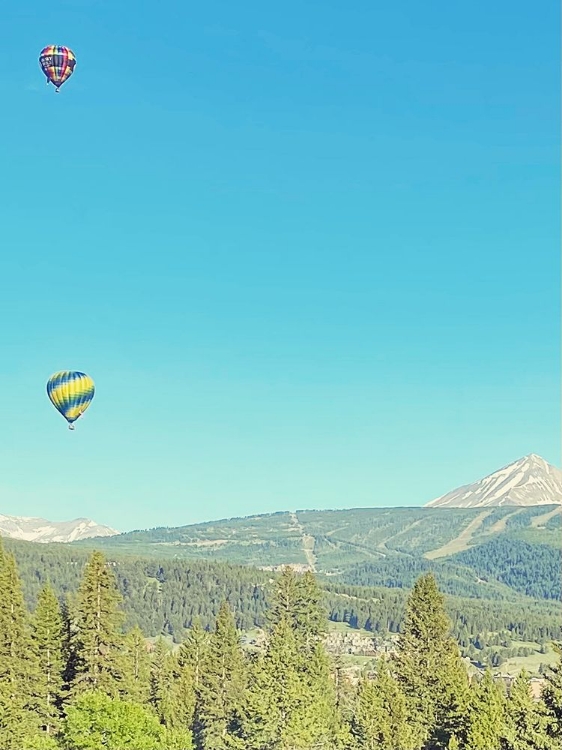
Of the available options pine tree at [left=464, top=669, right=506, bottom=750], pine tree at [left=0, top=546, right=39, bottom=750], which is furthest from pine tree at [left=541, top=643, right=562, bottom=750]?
pine tree at [left=0, top=546, right=39, bottom=750]

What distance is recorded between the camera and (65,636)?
83250 millimetres

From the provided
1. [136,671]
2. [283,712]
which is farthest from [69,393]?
[283,712]

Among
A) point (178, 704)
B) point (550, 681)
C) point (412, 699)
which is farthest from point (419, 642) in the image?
point (550, 681)

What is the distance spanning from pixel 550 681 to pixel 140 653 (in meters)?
56.8

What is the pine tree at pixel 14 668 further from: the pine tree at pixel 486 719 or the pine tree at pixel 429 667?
the pine tree at pixel 486 719

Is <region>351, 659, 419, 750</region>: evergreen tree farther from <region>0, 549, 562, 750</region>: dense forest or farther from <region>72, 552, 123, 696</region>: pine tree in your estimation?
<region>72, 552, 123, 696</region>: pine tree

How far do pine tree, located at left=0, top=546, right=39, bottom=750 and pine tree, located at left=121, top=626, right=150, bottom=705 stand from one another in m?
7.29

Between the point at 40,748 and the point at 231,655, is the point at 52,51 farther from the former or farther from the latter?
the point at 40,748

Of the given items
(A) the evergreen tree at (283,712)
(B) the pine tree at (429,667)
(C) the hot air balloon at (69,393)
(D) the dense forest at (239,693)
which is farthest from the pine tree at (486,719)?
(C) the hot air balloon at (69,393)

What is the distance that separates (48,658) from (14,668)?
3.84 m

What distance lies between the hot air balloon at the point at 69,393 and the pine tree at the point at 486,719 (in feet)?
200

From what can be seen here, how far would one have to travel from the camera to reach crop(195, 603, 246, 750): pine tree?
96.1 m

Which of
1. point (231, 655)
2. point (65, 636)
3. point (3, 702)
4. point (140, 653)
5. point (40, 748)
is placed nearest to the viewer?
point (40, 748)

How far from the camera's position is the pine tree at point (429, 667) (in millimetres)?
76688
